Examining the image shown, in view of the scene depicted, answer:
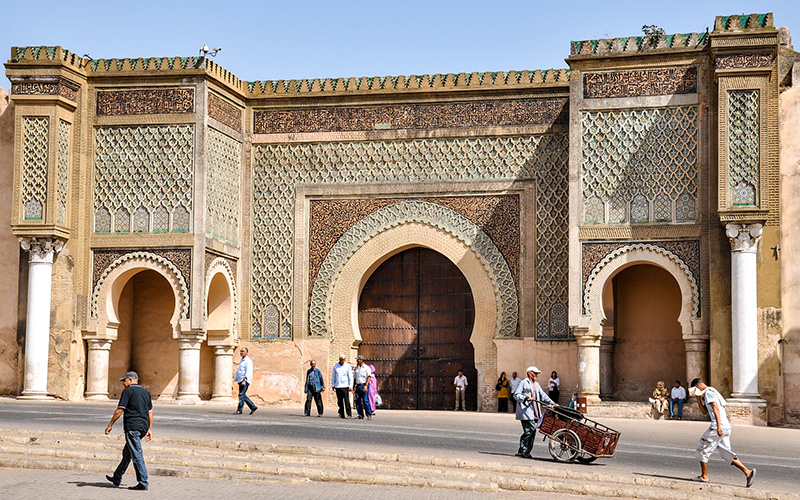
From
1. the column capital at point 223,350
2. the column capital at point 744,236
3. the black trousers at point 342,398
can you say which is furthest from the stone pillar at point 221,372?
the column capital at point 744,236

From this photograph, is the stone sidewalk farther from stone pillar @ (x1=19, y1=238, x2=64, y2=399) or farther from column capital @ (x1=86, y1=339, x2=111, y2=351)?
column capital @ (x1=86, y1=339, x2=111, y2=351)

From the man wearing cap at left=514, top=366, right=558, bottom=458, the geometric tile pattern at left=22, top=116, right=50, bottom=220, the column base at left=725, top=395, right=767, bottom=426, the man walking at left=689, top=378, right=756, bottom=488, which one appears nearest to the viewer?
the man walking at left=689, top=378, right=756, bottom=488

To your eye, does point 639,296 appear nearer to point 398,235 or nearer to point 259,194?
point 398,235

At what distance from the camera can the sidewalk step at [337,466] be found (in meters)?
10.3

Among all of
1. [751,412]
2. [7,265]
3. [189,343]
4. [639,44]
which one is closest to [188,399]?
[189,343]

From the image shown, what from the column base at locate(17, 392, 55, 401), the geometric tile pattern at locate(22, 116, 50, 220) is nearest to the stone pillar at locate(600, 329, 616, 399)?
the column base at locate(17, 392, 55, 401)

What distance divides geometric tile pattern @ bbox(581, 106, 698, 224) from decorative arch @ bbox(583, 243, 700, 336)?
20.4 inches

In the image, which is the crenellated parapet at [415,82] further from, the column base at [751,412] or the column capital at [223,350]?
the column base at [751,412]

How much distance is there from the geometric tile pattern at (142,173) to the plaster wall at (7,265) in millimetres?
1629

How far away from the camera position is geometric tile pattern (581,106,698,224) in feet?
61.6

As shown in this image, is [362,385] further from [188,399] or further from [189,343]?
[189,343]

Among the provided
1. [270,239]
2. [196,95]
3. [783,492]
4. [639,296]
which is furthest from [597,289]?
[783,492]

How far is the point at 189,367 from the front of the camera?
1959cm

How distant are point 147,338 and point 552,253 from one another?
293 inches
